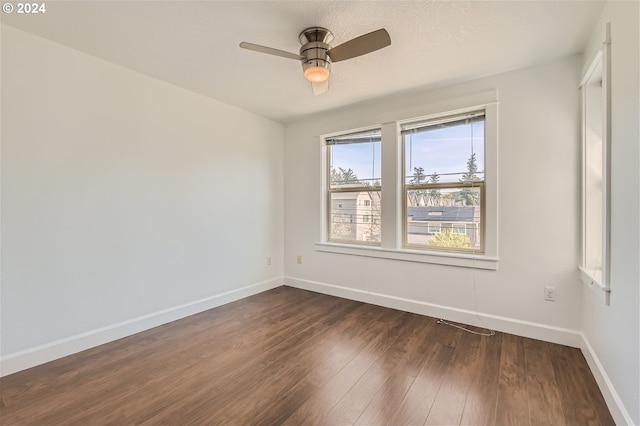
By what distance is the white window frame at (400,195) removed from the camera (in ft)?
8.91

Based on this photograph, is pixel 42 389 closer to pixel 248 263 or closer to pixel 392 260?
pixel 248 263

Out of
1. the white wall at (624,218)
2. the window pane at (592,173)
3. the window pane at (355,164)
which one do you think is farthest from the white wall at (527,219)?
the white wall at (624,218)

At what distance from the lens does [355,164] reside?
150 inches

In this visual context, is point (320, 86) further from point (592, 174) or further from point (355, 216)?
point (592, 174)

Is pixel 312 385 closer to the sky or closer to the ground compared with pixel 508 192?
closer to the ground

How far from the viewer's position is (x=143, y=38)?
214cm

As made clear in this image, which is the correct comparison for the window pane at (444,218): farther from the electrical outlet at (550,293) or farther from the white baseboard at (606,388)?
the white baseboard at (606,388)

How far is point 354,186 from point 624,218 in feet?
8.58

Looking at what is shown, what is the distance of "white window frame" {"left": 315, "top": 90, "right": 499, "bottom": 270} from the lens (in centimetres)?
272

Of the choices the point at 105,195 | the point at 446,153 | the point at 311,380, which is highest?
the point at 446,153

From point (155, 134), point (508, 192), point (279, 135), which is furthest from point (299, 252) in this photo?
point (508, 192)

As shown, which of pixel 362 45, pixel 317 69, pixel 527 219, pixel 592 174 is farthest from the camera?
pixel 527 219

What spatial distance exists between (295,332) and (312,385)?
2.74 ft

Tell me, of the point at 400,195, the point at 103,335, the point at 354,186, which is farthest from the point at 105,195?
the point at 400,195
